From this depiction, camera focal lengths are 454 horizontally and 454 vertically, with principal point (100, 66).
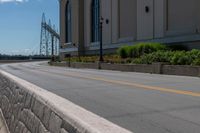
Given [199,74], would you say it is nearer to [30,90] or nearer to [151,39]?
[30,90]

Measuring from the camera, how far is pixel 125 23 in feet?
203

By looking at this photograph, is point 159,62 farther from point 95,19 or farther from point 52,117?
point 95,19

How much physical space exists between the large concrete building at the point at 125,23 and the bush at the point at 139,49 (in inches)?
91.8

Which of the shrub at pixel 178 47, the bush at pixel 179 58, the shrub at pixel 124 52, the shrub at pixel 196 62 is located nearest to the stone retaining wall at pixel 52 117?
the shrub at pixel 196 62

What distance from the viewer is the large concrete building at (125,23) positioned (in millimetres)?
45750

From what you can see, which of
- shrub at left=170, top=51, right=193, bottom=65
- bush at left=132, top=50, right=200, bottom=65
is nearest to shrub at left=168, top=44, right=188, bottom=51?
bush at left=132, top=50, right=200, bottom=65

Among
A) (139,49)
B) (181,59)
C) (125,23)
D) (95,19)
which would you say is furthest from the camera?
(95,19)

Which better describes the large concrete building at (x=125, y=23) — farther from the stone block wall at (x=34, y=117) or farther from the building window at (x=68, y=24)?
the stone block wall at (x=34, y=117)

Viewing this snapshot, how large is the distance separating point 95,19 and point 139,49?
30.4 m

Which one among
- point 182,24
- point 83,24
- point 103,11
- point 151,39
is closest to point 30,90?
point 182,24

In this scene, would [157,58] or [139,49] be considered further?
[139,49]

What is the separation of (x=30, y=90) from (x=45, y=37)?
573 ft

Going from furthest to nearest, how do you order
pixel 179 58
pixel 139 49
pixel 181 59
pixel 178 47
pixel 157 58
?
1. pixel 139 49
2. pixel 178 47
3. pixel 157 58
4. pixel 179 58
5. pixel 181 59

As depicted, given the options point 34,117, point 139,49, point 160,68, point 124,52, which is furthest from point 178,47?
point 34,117
